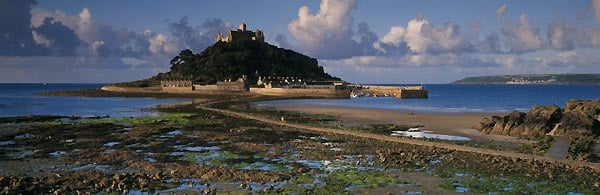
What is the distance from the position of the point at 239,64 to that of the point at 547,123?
4846 inches

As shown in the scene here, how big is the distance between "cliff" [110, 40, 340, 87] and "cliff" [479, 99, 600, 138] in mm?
108373

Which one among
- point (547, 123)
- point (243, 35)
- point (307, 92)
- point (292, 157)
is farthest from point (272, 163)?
point (243, 35)

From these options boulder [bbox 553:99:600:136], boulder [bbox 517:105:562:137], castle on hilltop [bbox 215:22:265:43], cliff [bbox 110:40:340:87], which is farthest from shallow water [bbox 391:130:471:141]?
castle on hilltop [bbox 215:22:265:43]

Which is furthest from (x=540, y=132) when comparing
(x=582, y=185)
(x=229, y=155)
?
(x=229, y=155)

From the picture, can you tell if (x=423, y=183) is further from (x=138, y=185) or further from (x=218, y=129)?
(x=218, y=129)

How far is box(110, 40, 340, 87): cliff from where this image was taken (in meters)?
146

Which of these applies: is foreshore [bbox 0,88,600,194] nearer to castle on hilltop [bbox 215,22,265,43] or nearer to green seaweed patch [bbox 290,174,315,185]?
green seaweed patch [bbox 290,174,315,185]

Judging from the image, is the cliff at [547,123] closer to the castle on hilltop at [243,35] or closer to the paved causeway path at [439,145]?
the paved causeway path at [439,145]

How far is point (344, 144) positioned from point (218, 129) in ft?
40.1

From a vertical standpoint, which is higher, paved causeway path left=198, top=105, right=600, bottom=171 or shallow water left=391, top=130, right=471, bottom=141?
paved causeway path left=198, top=105, right=600, bottom=171

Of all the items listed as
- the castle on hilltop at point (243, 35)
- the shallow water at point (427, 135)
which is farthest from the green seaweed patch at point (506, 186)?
the castle on hilltop at point (243, 35)

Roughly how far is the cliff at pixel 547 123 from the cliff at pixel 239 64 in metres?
108

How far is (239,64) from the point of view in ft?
493

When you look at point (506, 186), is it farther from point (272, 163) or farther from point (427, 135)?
point (427, 135)
